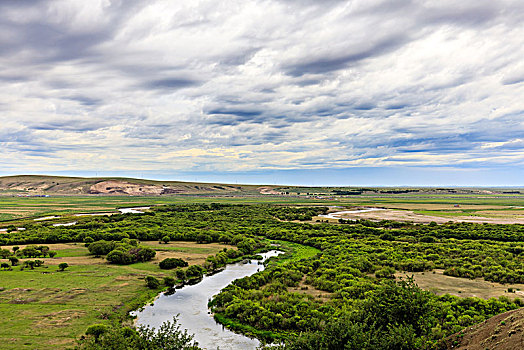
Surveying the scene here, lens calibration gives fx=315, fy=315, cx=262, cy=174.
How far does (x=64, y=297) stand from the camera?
92.6ft

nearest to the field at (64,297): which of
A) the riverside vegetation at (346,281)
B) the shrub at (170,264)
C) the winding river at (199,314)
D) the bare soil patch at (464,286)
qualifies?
the shrub at (170,264)

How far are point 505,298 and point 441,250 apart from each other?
23964 mm

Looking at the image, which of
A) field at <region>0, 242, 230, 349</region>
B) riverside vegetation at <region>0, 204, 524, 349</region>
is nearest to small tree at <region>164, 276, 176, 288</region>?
riverside vegetation at <region>0, 204, 524, 349</region>

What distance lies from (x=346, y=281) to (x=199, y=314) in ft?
49.9

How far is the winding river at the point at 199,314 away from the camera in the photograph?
72.8ft

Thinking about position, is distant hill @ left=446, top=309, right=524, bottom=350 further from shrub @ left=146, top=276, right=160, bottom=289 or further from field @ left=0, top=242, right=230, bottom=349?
shrub @ left=146, top=276, right=160, bottom=289

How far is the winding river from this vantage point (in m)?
22.2

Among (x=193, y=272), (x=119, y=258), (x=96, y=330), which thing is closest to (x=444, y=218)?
(x=193, y=272)

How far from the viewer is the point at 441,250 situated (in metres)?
49.3

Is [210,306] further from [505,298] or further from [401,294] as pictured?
[505,298]

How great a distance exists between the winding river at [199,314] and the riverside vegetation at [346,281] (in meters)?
1.07

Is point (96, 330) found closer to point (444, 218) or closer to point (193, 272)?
point (193, 272)

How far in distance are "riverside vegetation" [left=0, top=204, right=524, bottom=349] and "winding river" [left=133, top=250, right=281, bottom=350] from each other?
1067 millimetres

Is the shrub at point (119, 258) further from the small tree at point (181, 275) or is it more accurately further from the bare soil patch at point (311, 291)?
the bare soil patch at point (311, 291)
